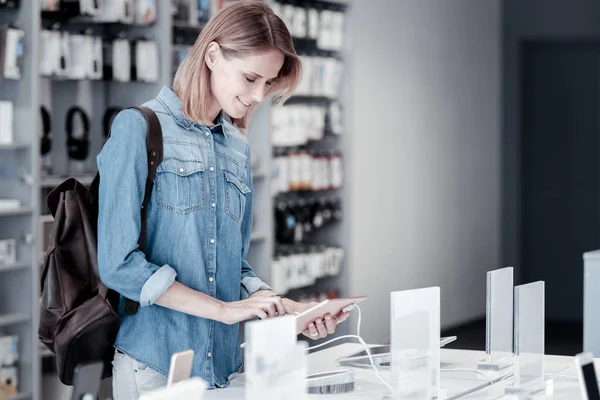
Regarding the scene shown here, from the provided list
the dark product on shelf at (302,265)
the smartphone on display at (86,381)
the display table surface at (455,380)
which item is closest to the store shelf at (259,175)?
the dark product on shelf at (302,265)

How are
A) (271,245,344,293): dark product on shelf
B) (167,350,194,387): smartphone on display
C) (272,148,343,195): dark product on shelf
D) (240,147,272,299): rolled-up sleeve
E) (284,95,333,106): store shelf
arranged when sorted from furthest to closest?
(284,95,333,106): store shelf → (272,148,343,195): dark product on shelf → (271,245,344,293): dark product on shelf → (240,147,272,299): rolled-up sleeve → (167,350,194,387): smartphone on display

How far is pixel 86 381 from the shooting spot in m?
1.76

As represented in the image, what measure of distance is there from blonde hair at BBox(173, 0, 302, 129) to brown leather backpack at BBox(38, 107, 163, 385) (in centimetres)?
13

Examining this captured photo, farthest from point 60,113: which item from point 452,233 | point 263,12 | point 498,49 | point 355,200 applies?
point 498,49

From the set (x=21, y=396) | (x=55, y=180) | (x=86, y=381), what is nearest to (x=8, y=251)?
(x=55, y=180)

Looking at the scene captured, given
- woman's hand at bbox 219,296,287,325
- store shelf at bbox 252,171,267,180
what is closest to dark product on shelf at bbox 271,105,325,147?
store shelf at bbox 252,171,267,180

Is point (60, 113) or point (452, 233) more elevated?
point (60, 113)

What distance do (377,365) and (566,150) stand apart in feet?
23.9

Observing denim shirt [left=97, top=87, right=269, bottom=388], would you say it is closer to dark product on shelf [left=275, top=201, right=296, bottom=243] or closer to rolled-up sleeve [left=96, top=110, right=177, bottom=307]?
rolled-up sleeve [left=96, top=110, right=177, bottom=307]

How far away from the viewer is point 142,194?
2.30 m

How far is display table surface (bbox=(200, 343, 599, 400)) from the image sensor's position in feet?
8.28

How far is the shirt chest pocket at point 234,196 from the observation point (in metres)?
2.51

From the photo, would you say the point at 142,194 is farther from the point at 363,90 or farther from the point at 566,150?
the point at 566,150

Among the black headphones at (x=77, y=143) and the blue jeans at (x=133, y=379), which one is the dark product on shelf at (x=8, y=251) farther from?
the blue jeans at (x=133, y=379)
